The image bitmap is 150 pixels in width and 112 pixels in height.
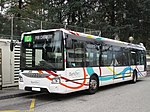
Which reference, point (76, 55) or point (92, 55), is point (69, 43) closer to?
point (76, 55)

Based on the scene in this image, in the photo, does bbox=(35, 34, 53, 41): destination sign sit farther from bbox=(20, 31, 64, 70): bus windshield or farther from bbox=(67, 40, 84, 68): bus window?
bbox=(67, 40, 84, 68): bus window

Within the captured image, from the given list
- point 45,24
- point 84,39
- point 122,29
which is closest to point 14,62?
point 45,24

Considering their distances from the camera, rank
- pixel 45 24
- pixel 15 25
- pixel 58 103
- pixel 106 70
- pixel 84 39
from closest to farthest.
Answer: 1. pixel 58 103
2. pixel 84 39
3. pixel 106 70
4. pixel 15 25
5. pixel 45 24

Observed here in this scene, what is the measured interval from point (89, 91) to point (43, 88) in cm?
253

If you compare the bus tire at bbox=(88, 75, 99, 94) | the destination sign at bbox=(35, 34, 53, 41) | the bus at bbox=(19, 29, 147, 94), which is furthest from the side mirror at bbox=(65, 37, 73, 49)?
the bus tire at bbox=(88, 75, 99, 94)

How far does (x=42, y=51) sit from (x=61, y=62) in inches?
39.3

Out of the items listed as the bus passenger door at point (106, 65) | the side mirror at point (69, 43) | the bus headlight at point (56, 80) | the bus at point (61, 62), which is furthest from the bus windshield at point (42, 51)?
the bus passenger door at point (106, 65)

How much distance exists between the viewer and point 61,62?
28.7ft

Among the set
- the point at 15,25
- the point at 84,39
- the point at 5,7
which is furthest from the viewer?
the point at 5,7

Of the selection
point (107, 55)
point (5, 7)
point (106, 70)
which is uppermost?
point (5, 7)

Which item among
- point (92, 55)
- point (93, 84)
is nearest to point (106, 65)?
point (92, 55)

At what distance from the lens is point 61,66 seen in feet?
28.7

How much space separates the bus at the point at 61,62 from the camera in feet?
28.8

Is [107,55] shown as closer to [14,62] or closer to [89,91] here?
[89,91]
